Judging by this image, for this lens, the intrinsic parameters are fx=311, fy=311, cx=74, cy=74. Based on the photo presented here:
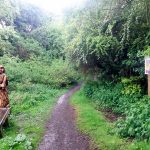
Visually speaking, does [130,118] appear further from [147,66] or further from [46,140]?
[46,140]

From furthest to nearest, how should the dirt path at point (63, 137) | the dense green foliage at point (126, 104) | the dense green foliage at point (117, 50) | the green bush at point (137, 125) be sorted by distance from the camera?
the dense green foliage at point (117, 50) → the dirt path at point (63, 137) → the dense green foliage at point (126, 104) → the green bush at point (137, 125)

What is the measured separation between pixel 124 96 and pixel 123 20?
3.93 meters

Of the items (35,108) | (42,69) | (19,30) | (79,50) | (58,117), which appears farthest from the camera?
(19,30)

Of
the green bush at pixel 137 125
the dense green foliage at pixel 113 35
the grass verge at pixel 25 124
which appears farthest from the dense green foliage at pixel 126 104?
the grass verge at pixel 25 124

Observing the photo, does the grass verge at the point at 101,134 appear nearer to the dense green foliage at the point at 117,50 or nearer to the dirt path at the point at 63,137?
the dirt path at the point at 63,137

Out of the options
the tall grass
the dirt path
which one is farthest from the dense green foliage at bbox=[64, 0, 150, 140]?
the tall grass

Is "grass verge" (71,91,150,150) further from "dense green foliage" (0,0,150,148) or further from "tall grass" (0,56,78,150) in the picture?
"tall grass" (0,56,78,150)

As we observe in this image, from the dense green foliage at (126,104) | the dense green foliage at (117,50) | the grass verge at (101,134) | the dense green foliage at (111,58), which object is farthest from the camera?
the dense green foliage at (117,50)

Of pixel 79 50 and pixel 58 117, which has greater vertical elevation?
pixel 79 50

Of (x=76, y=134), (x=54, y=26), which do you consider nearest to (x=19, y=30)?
(x=54, y=26)

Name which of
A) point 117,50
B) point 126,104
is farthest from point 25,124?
point 117,50

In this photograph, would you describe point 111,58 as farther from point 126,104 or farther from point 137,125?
point 137,125

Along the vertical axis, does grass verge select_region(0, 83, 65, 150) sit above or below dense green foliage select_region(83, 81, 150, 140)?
below

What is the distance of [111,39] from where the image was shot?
1695cm
